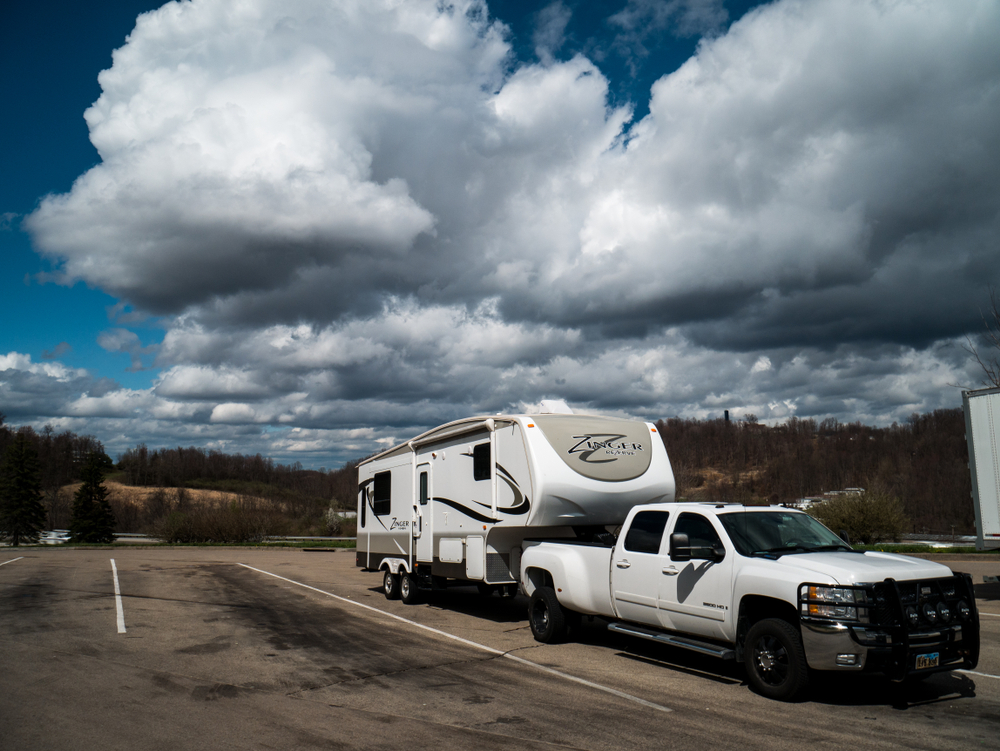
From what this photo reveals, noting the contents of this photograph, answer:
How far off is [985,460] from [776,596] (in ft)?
29.5

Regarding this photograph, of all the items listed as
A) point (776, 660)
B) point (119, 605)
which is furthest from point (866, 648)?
point (119, 605)

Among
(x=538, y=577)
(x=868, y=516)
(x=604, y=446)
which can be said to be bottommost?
(x=868, y=516)

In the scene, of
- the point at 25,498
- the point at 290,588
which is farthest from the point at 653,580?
the point at 25,498

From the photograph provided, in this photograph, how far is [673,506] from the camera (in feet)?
29.6

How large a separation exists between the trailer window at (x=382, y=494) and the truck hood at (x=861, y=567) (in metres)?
10.6

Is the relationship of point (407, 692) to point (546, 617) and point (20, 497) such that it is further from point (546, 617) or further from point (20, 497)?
point (20, 497)

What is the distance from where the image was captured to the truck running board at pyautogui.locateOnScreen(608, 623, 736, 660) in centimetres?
760

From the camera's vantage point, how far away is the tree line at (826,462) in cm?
7738

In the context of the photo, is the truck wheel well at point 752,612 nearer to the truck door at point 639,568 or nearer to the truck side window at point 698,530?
the truck side window at point 698,530

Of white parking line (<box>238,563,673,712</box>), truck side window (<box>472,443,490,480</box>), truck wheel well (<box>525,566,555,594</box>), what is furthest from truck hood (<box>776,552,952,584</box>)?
truck side window (<box>472,443,490,480</box>)

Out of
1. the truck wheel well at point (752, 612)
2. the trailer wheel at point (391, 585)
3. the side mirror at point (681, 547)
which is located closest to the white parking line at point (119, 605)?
the trailer wheel at point (391, 585)

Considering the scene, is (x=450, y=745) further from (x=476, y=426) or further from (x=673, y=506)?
(x=476, y=426)

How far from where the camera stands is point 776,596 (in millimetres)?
7105

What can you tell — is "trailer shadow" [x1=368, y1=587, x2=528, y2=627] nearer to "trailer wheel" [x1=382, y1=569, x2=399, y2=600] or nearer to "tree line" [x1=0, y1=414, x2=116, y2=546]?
"trailer wheel" [x1=382, y1=569, x2=399, y2=600]
